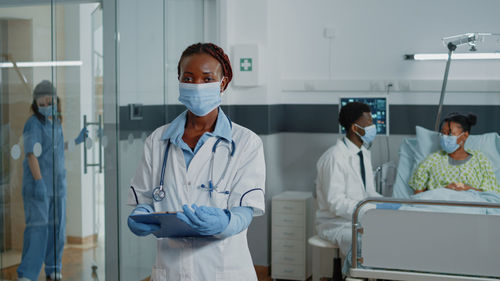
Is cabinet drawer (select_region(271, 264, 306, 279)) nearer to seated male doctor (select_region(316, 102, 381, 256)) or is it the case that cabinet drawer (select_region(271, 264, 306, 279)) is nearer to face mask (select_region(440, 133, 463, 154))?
seated male doctor (select_region(316, 102, 381, 256))

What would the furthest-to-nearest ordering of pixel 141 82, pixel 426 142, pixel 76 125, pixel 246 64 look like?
pixel 246 64, pixel 426 142, pixel 141 82, pixel 76 125

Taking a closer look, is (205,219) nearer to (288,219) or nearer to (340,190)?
(340,190)

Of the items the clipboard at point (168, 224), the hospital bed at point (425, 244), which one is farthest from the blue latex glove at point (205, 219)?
the hospital bed at point (425, 244)

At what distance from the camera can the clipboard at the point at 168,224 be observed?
1711 mm

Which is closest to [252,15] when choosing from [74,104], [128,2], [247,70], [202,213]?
[247,70]

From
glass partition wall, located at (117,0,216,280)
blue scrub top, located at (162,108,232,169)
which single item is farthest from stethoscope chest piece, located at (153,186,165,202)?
glass partition wall, located at (117,0,216,280)

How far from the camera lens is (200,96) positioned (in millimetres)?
1928

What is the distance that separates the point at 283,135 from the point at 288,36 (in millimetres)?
891

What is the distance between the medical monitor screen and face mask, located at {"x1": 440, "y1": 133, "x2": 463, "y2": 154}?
0.46 m

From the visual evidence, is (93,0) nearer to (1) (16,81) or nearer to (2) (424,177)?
(1) (16,81)

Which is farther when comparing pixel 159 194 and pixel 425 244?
pixel 425 244

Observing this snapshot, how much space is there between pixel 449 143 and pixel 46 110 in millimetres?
2859

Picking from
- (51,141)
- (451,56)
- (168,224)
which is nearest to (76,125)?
(51,141)

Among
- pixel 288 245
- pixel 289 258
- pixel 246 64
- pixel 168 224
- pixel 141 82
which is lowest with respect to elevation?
pixel 289 258
